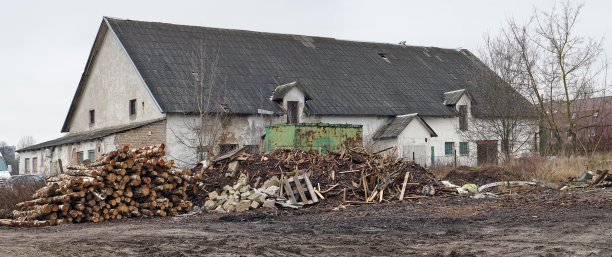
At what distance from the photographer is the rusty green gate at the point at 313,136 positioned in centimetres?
2273

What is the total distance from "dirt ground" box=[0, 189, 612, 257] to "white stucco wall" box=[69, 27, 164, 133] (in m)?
14.3

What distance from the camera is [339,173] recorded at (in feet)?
62.0

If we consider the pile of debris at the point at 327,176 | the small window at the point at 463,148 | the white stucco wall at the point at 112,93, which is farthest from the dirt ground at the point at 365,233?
the small window at the point at 463,148

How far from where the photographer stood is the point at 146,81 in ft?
93.0

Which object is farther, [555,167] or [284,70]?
[284,70]

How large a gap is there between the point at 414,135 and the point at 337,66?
6.55m

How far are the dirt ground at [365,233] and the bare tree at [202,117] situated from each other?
11.8m

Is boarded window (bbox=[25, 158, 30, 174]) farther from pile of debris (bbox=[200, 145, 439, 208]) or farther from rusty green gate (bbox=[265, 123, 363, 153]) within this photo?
pile of debris (bbox=[200, 145, 439, 208])

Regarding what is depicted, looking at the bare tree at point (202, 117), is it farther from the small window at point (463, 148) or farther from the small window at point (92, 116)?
the small window at point (463, 148)

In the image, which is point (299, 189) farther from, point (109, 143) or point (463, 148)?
point (463, 148)

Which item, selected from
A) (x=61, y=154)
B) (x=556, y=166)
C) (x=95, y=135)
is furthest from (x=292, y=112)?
(x=556, y=166)

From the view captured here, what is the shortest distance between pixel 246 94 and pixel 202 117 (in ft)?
10.6

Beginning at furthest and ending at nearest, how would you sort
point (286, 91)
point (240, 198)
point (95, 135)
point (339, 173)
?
1. point (286, 91)
2. point (95, 135)
3. point (339, 173)
4. point (240, 198)

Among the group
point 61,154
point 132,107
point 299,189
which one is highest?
point 132,107
